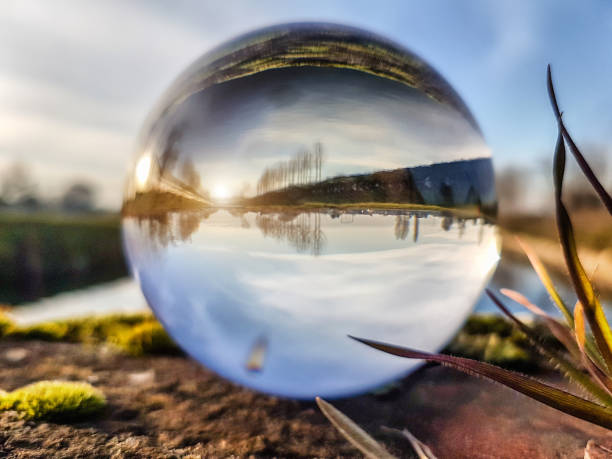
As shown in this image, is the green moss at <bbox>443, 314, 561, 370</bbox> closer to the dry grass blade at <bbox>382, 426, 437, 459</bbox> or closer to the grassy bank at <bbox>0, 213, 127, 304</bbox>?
the dry grass blade at <bbox>382, 426, 437, 459</bbox>

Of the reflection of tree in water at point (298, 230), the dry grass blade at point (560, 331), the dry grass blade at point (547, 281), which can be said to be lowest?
the dry grass blade at point (560, 331)

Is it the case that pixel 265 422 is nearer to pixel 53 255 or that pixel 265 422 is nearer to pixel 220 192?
pixel 220 192

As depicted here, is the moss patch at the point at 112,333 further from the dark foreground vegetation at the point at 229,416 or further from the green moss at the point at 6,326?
the dark foreground vegetation at the point at 229,416

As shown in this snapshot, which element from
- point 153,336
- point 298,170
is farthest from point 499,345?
point 153,336

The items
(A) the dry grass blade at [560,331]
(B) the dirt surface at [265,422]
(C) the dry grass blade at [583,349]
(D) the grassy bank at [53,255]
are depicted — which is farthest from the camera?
(D) the grassy bank at [53,255]

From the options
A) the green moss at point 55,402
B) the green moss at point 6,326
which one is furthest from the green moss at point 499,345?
the green moss at point 6,326
